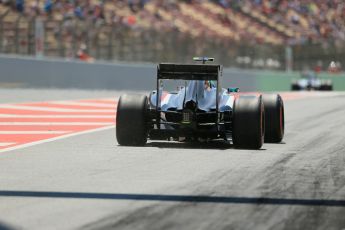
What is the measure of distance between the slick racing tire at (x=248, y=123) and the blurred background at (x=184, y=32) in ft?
9.57

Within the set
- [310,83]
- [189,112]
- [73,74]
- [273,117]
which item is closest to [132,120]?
[189,112]

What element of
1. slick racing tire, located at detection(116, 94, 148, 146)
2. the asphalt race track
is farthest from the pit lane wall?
slick racing tire, located at detection(116, 94, 148, 146)

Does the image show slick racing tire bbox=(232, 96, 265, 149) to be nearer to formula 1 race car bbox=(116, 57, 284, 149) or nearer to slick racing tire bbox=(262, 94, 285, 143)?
formula 1 race car bbox=(116, 57, 284, 149)

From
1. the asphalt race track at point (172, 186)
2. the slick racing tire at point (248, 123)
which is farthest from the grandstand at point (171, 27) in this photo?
the slick racing tire at point (248, 123)

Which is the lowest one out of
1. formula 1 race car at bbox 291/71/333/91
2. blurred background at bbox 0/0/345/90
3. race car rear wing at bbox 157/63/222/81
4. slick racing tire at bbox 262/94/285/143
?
formula 1 race car at bbox 291/71/333/91

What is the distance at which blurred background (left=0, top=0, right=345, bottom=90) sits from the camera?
22.3 metres

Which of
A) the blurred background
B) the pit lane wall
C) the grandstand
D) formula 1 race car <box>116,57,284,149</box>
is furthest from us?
the grandstand

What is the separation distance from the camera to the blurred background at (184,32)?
22.3 meters

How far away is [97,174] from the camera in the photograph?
27.1ft

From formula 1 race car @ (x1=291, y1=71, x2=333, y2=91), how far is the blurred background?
1.44ft

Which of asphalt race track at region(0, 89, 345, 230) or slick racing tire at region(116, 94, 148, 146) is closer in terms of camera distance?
asphalt race track at region(0, 89, 345, 230)

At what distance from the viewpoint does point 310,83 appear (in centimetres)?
3806

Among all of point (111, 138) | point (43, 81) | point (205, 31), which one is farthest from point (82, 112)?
point (205, 31)

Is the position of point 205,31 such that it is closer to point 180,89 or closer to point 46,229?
point 180,89
